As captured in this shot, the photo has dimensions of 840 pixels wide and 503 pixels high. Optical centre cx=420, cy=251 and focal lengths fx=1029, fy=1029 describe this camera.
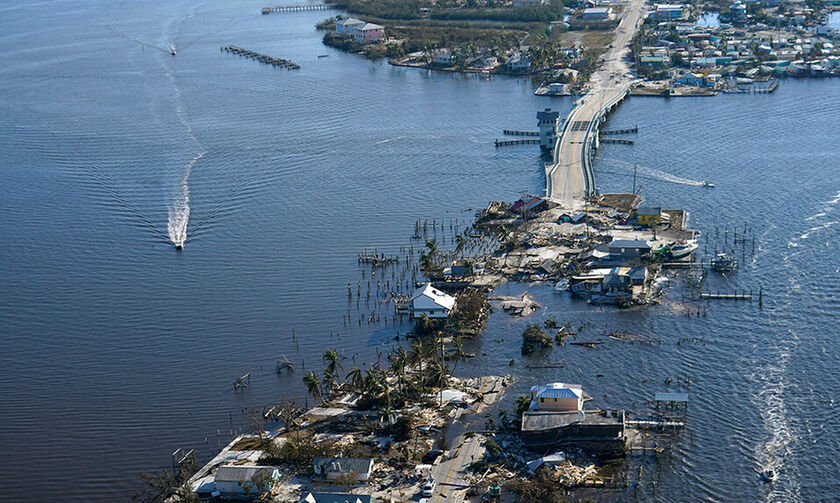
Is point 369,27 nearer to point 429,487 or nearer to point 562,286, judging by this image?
point 562,286

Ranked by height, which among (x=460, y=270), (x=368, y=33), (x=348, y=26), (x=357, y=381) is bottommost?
(x=357, y=381)

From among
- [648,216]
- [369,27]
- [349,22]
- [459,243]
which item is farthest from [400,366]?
[349,22]

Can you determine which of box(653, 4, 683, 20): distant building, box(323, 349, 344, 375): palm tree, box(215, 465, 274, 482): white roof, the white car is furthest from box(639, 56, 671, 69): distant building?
box(215, 465, 274, 482): white roof

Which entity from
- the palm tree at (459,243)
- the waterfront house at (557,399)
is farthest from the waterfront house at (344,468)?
the palm tree at (459,243)

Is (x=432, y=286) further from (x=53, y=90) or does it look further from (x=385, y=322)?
(x=53, y=90)

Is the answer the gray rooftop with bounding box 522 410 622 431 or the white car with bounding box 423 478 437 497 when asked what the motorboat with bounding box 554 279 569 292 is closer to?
the gray rooftop with bounding box 522 410 622 431

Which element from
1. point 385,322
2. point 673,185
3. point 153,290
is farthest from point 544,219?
point 153,290

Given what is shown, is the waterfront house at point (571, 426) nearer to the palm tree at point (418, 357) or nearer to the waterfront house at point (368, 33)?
the palm tree at point (418, 357)
